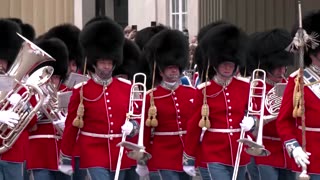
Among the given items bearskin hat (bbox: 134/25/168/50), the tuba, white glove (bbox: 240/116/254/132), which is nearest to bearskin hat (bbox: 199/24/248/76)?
white glove (bbox: 240/116/254/132)

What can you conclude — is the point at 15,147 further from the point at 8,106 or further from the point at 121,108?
the point at 121,108

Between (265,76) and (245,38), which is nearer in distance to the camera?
(245,38)


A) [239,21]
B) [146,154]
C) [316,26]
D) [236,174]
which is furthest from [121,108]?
[239,21]

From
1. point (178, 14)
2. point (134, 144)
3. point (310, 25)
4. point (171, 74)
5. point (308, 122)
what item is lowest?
point (134, 144)

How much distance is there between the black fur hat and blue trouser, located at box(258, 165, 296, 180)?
154 cm

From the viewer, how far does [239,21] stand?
19.0 meters

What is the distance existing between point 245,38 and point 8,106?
199 cm

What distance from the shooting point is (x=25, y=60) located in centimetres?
866

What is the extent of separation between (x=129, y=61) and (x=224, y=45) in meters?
1.57

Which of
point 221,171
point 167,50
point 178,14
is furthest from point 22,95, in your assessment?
point 178,14

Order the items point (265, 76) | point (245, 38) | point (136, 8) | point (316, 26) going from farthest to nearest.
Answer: point (136, 8), point (265, 76), point (245, 38), point (316, 26)

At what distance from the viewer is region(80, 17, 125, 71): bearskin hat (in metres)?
8.85

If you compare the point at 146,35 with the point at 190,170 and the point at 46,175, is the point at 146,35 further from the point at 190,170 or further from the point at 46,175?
the point at 190,170

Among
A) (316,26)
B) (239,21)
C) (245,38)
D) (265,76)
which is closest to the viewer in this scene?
(316,26)
